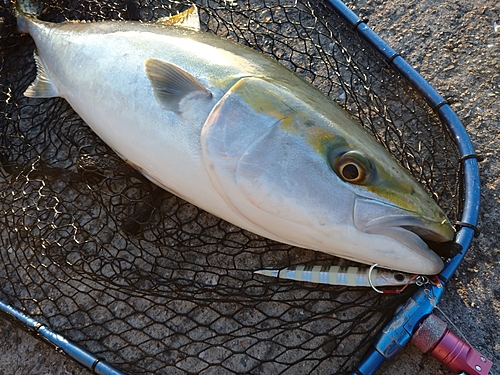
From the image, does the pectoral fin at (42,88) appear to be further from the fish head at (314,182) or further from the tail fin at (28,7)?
the fish head at (314,182)

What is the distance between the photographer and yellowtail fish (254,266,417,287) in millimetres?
1562

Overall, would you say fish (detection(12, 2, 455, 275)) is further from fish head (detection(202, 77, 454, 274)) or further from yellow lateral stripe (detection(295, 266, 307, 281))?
yellow lateral stripe (detection(295, 266, 307, 281))

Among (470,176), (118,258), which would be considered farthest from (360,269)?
(118,258)

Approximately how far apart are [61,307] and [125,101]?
105 centimetres

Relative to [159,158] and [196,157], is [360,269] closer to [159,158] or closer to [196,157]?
[196,157]

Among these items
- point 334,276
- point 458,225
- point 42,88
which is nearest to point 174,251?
point 334,276

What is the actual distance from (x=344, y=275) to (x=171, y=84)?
1030 millimetres

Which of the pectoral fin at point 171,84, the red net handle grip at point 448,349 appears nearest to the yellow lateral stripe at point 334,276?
the red net handle grip at point 448,349

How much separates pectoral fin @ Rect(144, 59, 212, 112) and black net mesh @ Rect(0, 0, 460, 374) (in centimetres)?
48

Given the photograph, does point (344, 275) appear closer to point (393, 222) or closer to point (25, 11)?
point (393, 222)

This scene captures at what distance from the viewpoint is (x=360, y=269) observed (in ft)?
5.42

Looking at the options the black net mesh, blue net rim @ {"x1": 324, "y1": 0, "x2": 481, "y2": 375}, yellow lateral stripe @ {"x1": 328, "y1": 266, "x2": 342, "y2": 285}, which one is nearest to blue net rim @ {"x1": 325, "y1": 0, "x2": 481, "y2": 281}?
blue net rim @ {"x1": 324, "y1": 0, "x2": 481, "y2": 375}

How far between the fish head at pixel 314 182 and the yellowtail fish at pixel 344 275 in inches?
6.1

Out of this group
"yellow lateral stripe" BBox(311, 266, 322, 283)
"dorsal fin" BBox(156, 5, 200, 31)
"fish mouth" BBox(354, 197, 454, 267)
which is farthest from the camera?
"dorsal fin" BBox(156, 5, 200, 31)
